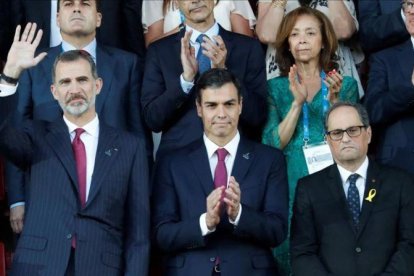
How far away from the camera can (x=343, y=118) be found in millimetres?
5863

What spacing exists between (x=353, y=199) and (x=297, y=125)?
0.84 metres

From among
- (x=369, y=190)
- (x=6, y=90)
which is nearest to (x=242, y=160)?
(x=369, y=190)

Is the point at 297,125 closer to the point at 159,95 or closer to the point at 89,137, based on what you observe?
the point at 159,95

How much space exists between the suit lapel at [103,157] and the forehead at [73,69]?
29 centimetres

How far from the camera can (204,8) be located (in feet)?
21.5

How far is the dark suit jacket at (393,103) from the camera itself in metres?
6.30

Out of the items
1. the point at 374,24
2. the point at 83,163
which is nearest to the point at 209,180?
the point at 83,163

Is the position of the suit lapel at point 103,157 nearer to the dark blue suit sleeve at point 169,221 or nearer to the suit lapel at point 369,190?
the dark blue suit sleeve at point 169,221

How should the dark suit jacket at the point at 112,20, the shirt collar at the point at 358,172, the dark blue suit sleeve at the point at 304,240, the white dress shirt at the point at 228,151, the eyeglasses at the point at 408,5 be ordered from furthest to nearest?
1. the dark suit jacket at the point at 112,20
2. the eyeglasses at the point at 408,5
3. the white dress shirt at the point at 228,151
4. the shirt collar at the point at 358,172
5. the dark blue suit sleeve at the point at 304,240

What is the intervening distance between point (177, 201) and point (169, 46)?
1.10 m

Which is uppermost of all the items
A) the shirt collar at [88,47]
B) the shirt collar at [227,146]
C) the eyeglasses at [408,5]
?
the eyeglasses at [408,5]

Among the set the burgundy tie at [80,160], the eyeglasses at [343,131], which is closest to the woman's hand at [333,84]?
the eyeglasses at [343,131]

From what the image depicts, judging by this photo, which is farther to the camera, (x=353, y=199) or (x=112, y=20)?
(x=112, y=20)

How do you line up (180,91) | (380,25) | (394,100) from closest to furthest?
1. (180,91)
2. (394,100)
3. (380,25)
